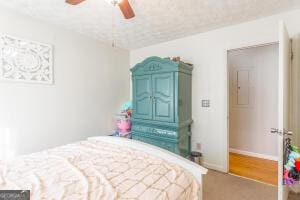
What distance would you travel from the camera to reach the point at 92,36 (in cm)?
309

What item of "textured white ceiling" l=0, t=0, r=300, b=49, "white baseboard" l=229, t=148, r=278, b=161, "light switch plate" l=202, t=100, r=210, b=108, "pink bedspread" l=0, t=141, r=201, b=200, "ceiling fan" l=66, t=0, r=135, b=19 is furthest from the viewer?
"white baseboard" l=229, t=148, r=278, b=161

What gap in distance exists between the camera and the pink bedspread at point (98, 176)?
1.07m

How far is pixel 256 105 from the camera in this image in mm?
3590

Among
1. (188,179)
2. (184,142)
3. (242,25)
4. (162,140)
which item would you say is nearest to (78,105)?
(162,140)

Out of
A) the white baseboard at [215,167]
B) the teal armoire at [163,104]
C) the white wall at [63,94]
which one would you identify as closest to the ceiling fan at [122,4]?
the teal armoire at [163,104]

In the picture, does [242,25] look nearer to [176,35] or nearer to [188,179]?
[176,35]

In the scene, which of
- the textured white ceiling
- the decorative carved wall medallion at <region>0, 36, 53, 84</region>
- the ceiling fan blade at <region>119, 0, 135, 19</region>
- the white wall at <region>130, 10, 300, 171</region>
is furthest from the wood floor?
the decorative carved wall medallion at <region>0, 36, 53, 84</region>

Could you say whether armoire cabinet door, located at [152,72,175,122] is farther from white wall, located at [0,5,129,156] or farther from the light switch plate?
white wall, located at [0,5,129,156]

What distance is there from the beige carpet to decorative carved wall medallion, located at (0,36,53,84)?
261 cm

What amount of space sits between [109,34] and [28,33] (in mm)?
1148

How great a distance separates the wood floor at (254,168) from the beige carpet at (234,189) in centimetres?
20

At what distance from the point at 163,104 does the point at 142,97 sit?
0.42m

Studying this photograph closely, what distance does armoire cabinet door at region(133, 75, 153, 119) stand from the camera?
9.61 feet

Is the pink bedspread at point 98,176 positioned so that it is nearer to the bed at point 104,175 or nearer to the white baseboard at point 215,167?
the bed at point 104,175
